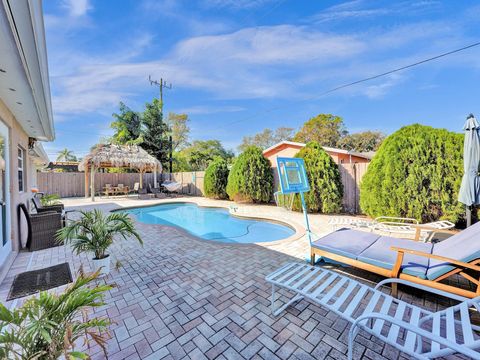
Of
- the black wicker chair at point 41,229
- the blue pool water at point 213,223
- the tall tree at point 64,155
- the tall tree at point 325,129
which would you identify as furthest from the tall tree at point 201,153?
the tall tree at point 64,155

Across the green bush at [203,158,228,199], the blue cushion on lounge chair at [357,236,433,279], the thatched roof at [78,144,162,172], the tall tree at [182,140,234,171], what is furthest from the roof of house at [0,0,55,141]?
the tall tree at [182,140,234,171]

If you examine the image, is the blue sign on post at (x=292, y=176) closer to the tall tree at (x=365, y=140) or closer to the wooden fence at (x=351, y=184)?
the wooden fence at (x=351, y=184)

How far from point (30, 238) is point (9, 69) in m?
3.70

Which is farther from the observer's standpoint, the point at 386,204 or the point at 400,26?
the point at 400,26

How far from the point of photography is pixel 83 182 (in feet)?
50.8

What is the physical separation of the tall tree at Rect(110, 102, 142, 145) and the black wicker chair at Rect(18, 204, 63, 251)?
16.6m

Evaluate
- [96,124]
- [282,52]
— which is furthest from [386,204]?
[96,124]

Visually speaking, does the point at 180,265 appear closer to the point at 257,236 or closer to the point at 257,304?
the point at 257,304

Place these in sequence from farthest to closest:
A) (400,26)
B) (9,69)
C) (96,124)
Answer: (96,124) < (400,26) < (9,69)

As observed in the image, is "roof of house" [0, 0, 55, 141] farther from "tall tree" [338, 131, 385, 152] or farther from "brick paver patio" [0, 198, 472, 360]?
"tall tree" [338, 131, 385, 152]

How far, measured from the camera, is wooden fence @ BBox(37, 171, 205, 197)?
1400cm

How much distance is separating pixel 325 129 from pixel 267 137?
31.5 ft

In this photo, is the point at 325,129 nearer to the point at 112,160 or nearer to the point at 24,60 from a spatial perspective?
the point at 112,160

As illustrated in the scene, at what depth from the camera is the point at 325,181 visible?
25.0 ft
